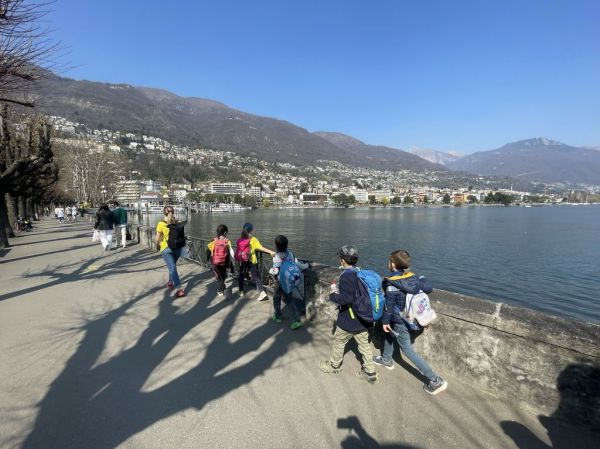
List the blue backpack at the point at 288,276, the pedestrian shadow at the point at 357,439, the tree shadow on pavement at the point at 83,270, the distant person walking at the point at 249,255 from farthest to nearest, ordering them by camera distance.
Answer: the tree shadow on pavement at the point at 83,270 < the distant person walking at the point at 249,255 < the blue backpack at the point at 288,276 < the pedestrian shadow at the point at 357,439

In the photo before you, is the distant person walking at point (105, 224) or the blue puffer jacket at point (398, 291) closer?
the blue puffer jacket at point (398, 291)

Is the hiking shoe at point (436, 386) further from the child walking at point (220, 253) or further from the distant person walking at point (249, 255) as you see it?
the child walking at point (220, 253)

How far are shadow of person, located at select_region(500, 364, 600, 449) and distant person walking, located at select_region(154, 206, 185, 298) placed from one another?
5546mm

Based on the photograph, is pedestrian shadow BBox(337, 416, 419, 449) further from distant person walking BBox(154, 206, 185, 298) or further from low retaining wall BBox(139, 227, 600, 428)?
distant person walking BBox(154, 206, 185, 298)

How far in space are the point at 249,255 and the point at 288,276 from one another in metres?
1.53

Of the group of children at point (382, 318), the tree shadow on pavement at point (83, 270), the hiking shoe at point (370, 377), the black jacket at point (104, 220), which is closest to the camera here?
the group of children at point (382, 318)

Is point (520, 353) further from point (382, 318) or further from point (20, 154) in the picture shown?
point (20, 154)

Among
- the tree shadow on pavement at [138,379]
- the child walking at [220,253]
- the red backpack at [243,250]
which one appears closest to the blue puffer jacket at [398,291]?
the tree shadow on pavement at [138,379]

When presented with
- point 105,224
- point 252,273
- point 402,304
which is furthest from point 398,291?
point 105,224

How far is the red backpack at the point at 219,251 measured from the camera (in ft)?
Result: 19.7

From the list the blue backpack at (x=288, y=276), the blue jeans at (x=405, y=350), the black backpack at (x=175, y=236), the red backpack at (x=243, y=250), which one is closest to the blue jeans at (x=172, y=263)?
the black backpack at (x=175, y=236)

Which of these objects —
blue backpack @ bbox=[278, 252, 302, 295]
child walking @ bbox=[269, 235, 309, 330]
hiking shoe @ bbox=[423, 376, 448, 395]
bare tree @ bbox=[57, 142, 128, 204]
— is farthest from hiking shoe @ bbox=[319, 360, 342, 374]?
bare tree @ bbox=[57, 142, 128, 204]

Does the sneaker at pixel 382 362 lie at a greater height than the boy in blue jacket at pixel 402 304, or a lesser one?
lesser

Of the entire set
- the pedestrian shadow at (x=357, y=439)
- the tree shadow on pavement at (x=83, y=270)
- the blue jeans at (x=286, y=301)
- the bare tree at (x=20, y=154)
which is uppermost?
the bare tree at (x=20, y=154)
